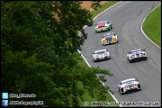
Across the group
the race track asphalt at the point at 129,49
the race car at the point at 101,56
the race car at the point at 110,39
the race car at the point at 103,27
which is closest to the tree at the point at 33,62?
the race track asphalt at the point at 129,49

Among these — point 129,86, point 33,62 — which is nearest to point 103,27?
point 129,86

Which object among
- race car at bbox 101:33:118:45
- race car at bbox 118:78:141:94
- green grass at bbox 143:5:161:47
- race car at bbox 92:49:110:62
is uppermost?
green grass at bbox 143:5:161:47

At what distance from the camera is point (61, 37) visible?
1964 centimetres

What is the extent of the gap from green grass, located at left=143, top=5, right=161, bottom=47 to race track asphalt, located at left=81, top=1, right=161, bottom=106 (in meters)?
0.92

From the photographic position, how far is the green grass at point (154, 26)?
5666cm

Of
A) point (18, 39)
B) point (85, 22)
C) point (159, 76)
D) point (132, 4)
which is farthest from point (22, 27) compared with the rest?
point (132, 4)

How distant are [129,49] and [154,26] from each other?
33.6 ft

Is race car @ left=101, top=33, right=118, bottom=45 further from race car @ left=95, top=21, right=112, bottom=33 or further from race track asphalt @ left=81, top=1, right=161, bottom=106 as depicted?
race car @ left=95, top=21, right=112, bottom=33

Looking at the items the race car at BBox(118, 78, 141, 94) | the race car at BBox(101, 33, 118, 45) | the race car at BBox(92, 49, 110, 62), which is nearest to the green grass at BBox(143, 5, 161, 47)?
the race car at BBox(101, 33, 118, 45)

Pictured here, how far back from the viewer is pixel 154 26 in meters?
63.0

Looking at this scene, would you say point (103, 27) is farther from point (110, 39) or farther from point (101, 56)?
point (101, 56)

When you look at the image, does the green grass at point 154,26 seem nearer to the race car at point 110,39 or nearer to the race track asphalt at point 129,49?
the race track asphalt at point 129,49

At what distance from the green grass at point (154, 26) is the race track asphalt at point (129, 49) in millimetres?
924

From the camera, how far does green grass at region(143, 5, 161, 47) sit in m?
56.7
